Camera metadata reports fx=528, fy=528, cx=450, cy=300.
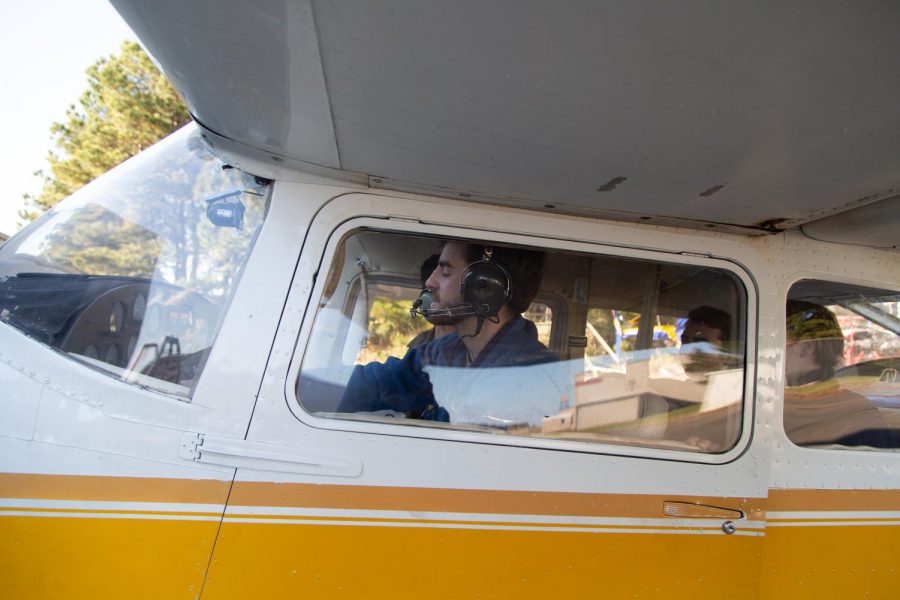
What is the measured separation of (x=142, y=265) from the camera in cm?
191

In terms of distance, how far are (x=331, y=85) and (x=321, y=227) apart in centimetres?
60

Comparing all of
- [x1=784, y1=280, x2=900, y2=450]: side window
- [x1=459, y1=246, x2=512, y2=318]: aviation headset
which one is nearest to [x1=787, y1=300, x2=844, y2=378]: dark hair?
[x1=784, y1=280, x2=900, y2=450]: side window

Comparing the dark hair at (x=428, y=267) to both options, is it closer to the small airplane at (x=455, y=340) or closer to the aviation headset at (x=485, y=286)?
the small airplane at (x=455, y=340)

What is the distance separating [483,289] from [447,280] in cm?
15

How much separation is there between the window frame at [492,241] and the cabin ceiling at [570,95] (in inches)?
5.8

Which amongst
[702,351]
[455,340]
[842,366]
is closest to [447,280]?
[455,340]

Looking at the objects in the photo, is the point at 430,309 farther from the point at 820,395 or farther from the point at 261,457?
the point at 820,395

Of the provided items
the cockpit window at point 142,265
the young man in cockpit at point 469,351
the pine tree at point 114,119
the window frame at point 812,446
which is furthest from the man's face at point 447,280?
the pine tree at point 114,119

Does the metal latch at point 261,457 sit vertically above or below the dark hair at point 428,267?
below

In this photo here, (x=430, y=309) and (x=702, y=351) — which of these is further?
(x=430, y=309)

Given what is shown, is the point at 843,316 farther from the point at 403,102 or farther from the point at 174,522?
the point at 174,522

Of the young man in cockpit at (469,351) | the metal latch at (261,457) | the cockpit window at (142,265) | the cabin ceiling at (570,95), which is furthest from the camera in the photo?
the young man in cockpit at (469,351)

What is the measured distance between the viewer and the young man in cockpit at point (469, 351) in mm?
1867

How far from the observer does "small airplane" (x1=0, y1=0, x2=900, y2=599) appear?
1.35 m
